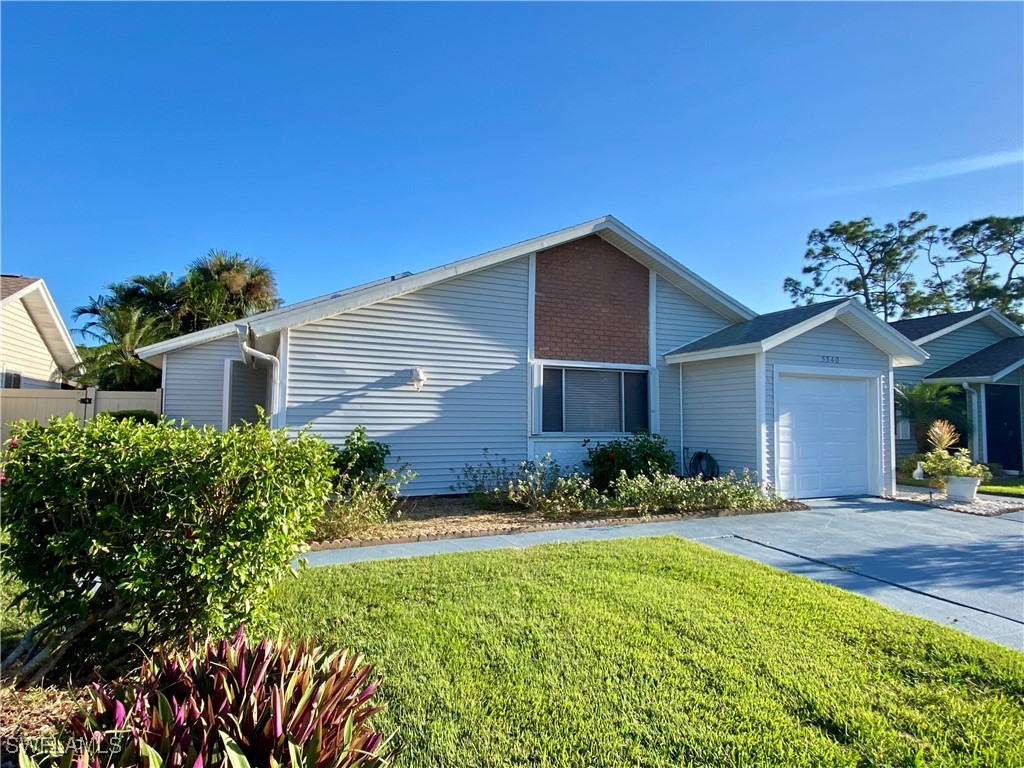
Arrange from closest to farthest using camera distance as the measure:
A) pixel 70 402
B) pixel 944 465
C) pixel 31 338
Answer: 1. pixel 944 465
2. pixel 70 402
3. pixel 31 338

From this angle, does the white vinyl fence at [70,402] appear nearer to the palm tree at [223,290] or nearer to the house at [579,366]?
the house at [579,366]

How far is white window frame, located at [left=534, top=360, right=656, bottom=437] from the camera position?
10.9 metres

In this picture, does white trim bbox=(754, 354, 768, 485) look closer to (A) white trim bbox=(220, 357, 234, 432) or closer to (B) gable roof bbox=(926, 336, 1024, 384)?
(B) gable roof bbox=(926, 336, 1024, 384)

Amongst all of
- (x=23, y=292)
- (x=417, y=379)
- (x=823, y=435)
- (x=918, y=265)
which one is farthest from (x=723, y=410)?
(x=918, y=265)

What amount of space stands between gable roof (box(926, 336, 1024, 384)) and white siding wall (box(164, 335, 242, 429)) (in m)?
20.3

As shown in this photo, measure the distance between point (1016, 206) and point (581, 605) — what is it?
3938 cm

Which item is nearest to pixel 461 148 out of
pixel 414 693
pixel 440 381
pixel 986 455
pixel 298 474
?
pixel 440 381

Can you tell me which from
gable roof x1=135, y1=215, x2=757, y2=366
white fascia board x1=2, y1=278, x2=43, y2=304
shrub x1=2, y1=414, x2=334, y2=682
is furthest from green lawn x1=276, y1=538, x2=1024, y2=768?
white fascia board x1=2, y1=278, x2=43, y2=304

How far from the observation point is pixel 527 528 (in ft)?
25.8

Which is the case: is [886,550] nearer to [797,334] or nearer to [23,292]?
[797,334]

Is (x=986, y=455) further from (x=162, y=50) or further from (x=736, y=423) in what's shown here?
(x=162, y=50)

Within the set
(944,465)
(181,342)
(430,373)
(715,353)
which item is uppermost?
(181,342)

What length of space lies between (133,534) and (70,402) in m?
16.2

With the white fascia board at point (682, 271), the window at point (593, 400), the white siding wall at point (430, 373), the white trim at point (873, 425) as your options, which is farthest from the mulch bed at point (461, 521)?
the white fascia board at point (682, 271)
